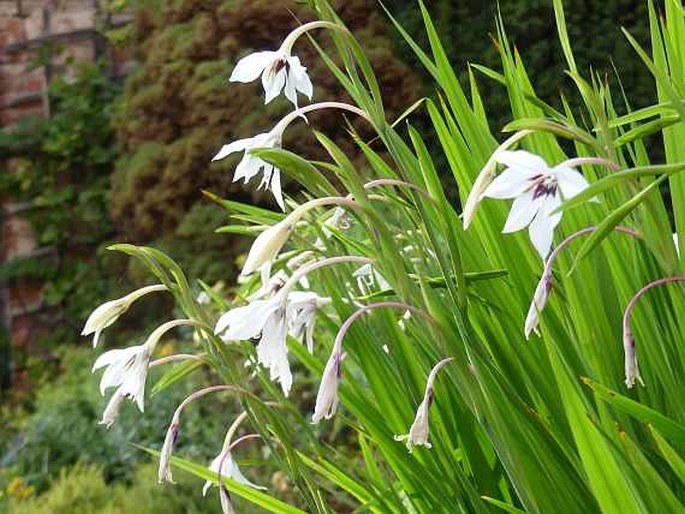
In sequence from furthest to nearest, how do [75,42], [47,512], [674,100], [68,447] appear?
1. [75,42]
2. [68,447]
3. [47,512]
4. [674,100]

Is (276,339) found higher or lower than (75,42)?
higher

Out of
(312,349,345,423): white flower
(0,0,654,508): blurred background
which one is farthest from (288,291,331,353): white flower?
(0,0,654,508): blurred background

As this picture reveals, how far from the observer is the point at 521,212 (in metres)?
0.88

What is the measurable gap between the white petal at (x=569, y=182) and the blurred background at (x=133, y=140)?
9.73ft

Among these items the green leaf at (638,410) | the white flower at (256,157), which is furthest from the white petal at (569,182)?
the white flower at (256,157)

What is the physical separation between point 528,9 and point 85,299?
8.10 ft

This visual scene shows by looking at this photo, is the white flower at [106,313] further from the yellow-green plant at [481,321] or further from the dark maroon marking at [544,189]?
the dark maroon marking at [544,189]

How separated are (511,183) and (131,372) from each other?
1.43 feet

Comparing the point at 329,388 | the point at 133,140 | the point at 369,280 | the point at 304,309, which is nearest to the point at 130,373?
the point at 304,309

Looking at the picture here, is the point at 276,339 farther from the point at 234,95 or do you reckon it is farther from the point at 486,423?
the point at 234,95

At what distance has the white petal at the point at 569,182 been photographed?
82 cm

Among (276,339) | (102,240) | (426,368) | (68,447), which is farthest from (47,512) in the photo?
(102,240)

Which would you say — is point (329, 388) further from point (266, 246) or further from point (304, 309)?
point (304, 309)

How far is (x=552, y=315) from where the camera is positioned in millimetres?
1258
